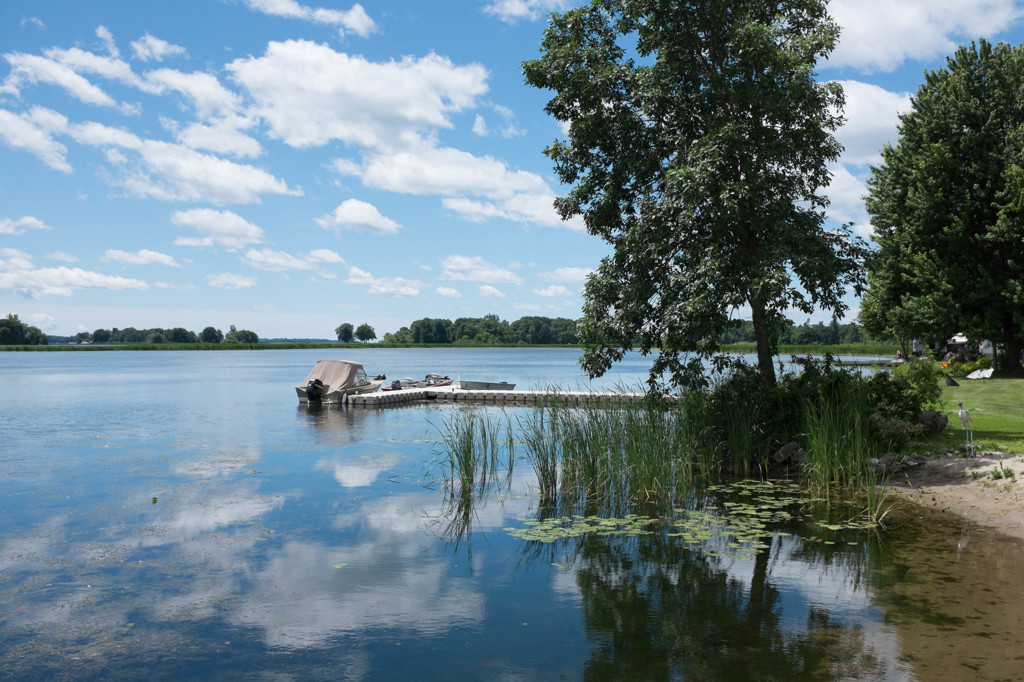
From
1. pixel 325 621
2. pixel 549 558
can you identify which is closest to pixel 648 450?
pixel 549 558

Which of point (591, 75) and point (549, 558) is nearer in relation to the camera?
point (549, 558)

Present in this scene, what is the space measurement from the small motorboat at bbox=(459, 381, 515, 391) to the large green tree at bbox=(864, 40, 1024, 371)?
16.8 metres

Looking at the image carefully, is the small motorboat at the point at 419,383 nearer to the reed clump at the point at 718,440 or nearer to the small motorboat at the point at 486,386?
the small motorboat at the point at 486,386

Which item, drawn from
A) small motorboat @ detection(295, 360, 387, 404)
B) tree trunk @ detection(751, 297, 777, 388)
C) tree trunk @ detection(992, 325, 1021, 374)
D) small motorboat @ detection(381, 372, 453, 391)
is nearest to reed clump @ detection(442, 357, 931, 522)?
tree trunk @ detection(751, 297, 777, 388)

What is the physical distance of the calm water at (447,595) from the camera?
5.40 meters

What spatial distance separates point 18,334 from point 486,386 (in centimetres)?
14510

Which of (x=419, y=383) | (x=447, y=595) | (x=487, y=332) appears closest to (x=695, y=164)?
(x=447, y=595)

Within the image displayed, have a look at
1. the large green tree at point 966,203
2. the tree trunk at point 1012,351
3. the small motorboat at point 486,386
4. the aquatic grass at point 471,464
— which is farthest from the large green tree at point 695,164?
the small motorboat at point 486,386

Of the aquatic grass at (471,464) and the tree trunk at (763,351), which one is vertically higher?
the tree trunk at (763,351)

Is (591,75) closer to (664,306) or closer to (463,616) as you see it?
(664,306)

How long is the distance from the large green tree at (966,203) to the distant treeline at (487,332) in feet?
410

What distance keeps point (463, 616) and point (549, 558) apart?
6.60 feet

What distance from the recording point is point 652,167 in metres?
14.0

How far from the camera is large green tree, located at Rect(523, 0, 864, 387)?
1211cm
